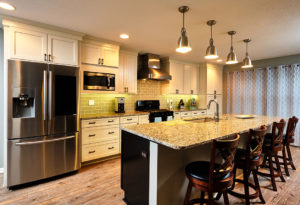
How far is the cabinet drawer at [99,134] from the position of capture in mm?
3008

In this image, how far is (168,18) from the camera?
2.33 meters

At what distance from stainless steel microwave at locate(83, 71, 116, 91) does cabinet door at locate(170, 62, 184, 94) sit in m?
2.00

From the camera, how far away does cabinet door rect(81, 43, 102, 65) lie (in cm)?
306

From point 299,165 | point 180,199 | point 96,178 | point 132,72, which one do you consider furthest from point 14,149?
point 299,165

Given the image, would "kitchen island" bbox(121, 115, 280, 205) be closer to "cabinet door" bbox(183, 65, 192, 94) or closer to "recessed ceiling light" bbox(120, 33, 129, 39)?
"recessed ceiling light" bbox(120, 33, 129, 39)

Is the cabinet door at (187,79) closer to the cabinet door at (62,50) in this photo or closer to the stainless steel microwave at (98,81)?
the stainless steel microwave at (98,81)

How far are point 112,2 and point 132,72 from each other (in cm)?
211

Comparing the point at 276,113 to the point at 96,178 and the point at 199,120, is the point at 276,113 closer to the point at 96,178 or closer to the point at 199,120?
the point at 199,120

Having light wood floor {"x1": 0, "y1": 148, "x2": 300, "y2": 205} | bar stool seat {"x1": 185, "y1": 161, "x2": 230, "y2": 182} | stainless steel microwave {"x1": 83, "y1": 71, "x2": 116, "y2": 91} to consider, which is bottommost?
light wood floor {"x1": 0, "y1": 148, "x2": 300, "y2": 205}

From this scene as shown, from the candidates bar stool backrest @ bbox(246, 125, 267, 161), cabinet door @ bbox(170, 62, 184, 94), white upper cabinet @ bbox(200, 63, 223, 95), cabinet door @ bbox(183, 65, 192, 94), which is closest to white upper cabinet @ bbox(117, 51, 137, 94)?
cabinet door @ bbox(170, 62, 184, 94)

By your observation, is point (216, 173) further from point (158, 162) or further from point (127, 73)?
point (127, 73)

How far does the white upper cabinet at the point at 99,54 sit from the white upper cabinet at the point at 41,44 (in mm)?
271

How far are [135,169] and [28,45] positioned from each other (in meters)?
2.35

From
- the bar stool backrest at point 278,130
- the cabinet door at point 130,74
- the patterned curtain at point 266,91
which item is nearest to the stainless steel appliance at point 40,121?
the cabinet door at point 130,74
